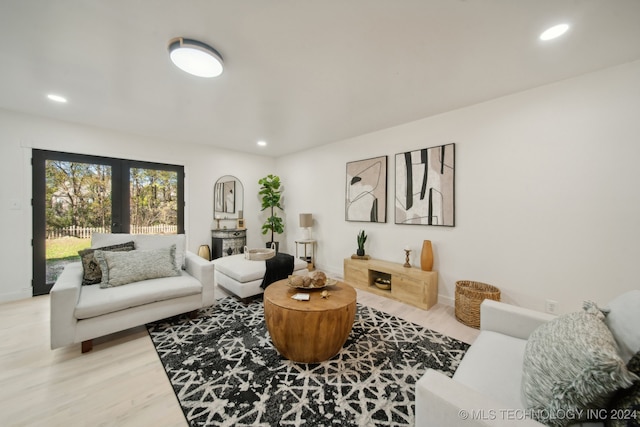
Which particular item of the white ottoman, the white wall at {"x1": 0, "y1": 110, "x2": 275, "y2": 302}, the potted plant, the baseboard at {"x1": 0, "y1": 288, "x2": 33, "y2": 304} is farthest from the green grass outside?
the potted plant

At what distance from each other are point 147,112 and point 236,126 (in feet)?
3.62

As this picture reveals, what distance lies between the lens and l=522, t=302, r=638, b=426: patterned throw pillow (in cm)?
69

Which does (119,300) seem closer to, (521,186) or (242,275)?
(242,275)

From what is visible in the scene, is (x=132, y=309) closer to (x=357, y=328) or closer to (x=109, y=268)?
(x=109, y=268)

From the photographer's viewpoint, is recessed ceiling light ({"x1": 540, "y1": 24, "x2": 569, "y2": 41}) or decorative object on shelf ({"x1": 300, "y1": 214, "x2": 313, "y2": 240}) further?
decorative object on shelf ({"x1": 300, "y1": 214, "x2": 313, "y2": 240})

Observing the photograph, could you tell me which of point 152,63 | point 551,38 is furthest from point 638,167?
point 152,63

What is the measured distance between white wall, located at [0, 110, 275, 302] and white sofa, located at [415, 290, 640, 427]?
4572 mm

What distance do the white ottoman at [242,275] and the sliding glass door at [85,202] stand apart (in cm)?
179

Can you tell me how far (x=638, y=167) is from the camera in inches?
76.6

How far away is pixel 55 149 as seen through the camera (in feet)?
10.6

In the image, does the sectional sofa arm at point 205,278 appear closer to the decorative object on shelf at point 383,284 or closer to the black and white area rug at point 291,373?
the black and white area rug at point 291,373

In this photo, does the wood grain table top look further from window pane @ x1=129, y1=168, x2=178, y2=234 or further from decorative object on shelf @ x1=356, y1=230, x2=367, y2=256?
window pane @ x1=129, y1=168, x2=178, y2=234

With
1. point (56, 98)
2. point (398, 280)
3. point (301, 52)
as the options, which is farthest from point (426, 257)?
point (56, 98)

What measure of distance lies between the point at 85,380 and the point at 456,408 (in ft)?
7.87
